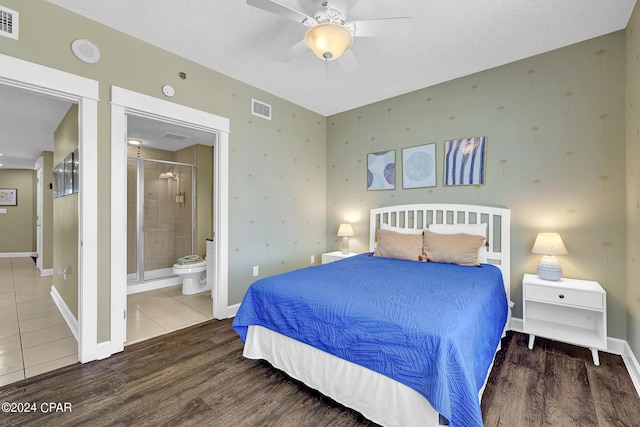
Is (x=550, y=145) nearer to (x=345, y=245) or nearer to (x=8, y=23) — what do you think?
(x=345, y=245)

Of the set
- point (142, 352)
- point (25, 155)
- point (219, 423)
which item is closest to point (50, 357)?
point (142, 352)

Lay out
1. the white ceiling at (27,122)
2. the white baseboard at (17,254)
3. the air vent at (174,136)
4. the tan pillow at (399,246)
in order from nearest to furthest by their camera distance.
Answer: the tan pillow at (399,246)
the white ceiling at (27,122)
the air vent at (174,136)
the white baseboard at (17,254)

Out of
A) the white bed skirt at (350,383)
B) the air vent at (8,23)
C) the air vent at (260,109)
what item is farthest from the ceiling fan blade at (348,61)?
the air vent at (8,23)

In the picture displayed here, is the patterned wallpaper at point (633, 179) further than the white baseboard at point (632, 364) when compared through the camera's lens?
Yes

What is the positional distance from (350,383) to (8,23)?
318cm

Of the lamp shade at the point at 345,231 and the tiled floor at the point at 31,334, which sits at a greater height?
the lamp shade at the point at 345,231

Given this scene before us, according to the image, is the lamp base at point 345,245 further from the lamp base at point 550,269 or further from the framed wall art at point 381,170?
the lamp base at point 550,269

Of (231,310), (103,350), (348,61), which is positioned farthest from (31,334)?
(348,61)

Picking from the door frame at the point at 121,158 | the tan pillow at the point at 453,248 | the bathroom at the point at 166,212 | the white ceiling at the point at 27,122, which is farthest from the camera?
the bathroom at the point at 166,212

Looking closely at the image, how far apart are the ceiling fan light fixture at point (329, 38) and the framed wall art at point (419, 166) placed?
196 centimetres

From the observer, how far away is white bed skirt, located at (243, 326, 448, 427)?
1.45 metres

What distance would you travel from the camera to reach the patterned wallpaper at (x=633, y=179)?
2062 mm

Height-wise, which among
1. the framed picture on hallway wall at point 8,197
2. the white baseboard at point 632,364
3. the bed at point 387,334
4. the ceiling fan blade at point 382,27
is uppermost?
the ceiling fan blade at point 382,27

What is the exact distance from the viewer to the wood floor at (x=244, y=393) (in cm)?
166
